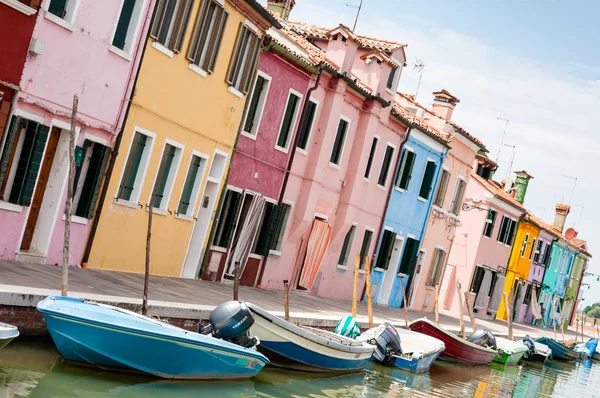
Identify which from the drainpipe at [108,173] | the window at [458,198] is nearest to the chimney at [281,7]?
the window at [458,198]

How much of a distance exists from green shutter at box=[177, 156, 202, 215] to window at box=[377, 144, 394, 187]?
38.5ft

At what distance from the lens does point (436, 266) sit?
40750 millimetres

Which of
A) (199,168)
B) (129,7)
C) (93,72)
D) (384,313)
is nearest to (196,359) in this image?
(93,72)

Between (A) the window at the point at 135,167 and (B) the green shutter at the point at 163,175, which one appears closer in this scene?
(A) the window at the point at 135,167

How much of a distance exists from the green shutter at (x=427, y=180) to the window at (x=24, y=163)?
22610 millimetres

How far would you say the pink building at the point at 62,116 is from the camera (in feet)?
52.8

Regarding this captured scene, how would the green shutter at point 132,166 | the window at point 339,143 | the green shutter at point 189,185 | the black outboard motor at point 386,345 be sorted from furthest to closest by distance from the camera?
the window at point 339,143
the black outboard motor at point 386,345
the green shutter at point 189,185
the green shutter at point 132,166

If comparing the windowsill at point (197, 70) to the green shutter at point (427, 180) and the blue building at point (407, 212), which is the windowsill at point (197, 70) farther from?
the green shutter at point (427, 180)

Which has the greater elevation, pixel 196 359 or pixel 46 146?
pixel 46 146

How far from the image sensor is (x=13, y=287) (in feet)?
41.4

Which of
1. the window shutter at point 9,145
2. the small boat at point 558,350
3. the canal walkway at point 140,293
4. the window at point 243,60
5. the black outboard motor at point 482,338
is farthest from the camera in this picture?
the small boat at point 558,350

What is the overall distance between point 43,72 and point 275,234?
11.9 m

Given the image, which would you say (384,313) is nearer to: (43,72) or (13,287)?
(43,72)

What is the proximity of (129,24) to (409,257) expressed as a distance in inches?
831
